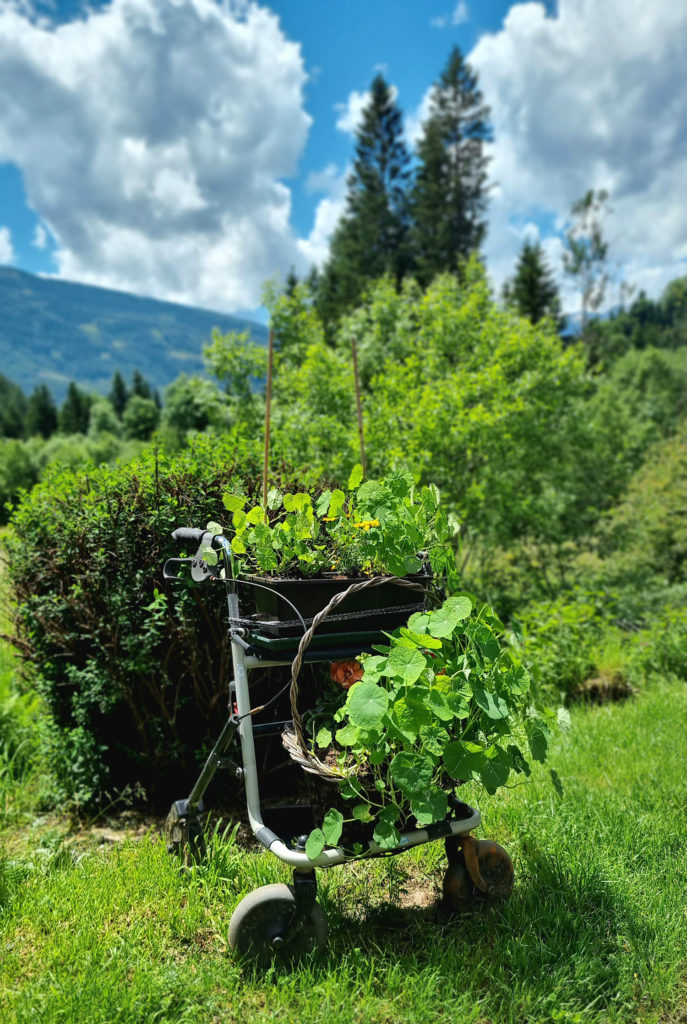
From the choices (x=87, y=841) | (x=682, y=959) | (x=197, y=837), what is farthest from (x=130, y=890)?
(x=682, y=959)

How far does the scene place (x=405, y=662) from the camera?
5.88 feet

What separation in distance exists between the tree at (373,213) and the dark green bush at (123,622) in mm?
31547

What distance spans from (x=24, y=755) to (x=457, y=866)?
2.45 m

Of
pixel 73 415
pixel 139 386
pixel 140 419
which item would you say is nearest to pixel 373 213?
pixel 140 419

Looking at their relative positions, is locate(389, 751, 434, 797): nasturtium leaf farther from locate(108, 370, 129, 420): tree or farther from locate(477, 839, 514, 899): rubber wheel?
locate(108, 370, 129, 420): tree

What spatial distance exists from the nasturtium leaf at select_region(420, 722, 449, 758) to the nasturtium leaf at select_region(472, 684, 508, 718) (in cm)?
13

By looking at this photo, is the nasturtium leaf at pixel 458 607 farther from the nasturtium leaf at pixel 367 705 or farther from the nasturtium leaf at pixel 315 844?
the nasturtium leaf at pixel 315 844

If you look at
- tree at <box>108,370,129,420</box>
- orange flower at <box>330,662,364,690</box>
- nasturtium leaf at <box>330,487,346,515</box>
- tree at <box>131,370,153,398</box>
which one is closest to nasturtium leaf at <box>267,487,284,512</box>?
nasturtium leaf at <box>330,487,346,515</box>

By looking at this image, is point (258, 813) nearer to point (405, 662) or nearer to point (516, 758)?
point (405, 662)

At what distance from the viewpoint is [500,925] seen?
6.86ft

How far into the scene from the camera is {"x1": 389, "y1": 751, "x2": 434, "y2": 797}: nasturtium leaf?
1.73 meters

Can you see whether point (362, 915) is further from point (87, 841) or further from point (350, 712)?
point (87, 841)

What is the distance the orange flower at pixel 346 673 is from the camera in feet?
6.99

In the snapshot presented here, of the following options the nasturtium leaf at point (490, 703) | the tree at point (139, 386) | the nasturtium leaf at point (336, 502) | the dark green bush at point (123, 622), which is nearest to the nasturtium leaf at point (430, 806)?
the nasturtium leaf at point (490, 703)
